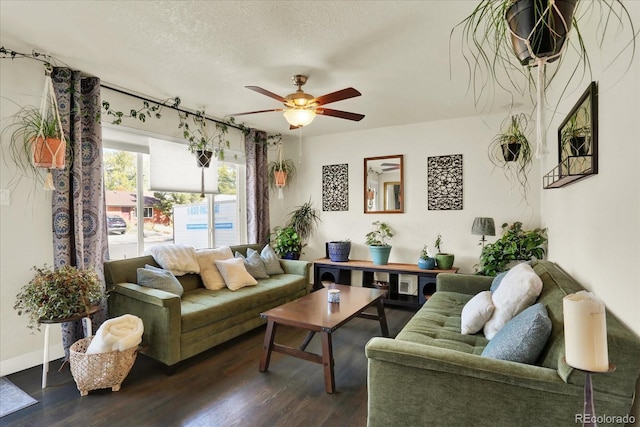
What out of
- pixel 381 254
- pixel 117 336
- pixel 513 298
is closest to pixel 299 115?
pixel 513 298

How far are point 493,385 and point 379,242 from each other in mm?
3314

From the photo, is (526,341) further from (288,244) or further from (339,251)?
(288,244)

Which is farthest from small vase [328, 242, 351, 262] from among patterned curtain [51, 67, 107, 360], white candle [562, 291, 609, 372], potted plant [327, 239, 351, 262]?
white candle [562, 291, 609, 372]

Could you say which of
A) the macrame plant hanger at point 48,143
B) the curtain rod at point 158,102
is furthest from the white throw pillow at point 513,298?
the curtain rod at point 158,102

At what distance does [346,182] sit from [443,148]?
1467 millimetres

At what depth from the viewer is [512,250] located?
11.3 ft

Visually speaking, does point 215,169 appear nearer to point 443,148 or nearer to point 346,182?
point 346,182

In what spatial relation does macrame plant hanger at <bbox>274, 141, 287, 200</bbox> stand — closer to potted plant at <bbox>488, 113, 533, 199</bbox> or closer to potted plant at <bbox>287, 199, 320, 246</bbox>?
potted plant at <bbox>287, 199, 320, 246</bbox>

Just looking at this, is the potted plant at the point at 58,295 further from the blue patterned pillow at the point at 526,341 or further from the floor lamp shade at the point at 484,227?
the floor lamp shade at the point at 484,227

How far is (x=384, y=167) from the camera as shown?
4.85 meters

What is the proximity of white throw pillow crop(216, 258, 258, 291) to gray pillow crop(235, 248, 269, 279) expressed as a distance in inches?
7.8

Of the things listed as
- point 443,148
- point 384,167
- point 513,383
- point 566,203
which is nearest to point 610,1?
point 566,203

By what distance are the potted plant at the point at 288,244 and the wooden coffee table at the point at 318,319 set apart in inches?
70.8

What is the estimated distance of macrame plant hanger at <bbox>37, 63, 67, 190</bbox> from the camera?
255 cm
